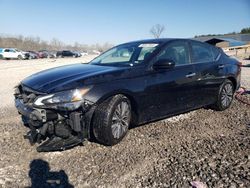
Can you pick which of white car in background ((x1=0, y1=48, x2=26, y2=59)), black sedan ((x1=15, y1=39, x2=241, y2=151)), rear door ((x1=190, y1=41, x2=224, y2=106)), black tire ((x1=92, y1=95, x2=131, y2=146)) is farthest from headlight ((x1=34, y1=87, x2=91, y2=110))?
white car in background ((x1=0, y1=48, x2=26, y2=59))

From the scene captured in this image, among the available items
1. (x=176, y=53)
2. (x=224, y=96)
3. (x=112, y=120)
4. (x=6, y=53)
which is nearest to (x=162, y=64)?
(x=176, y=53)

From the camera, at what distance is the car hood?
12.0ft

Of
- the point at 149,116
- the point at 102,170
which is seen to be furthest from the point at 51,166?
the point at 149,116

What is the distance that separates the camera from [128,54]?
16.1 ft

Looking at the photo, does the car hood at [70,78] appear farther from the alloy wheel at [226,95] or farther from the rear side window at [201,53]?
the alloy wheel at [226,95]

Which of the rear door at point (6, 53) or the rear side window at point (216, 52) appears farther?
the rear door at point (6, 53)

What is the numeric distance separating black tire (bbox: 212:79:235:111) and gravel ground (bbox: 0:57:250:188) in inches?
34.4

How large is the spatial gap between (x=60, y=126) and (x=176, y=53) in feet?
8.35

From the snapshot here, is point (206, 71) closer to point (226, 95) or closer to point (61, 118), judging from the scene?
point (226, 95)

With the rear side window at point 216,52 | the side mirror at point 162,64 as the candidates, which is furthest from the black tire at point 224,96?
the side mirror at point 162,64

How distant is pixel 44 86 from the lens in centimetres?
375

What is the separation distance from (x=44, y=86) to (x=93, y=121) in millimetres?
827

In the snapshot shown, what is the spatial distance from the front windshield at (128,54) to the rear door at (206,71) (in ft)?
3.31

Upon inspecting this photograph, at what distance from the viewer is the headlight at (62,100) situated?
11.5ft
